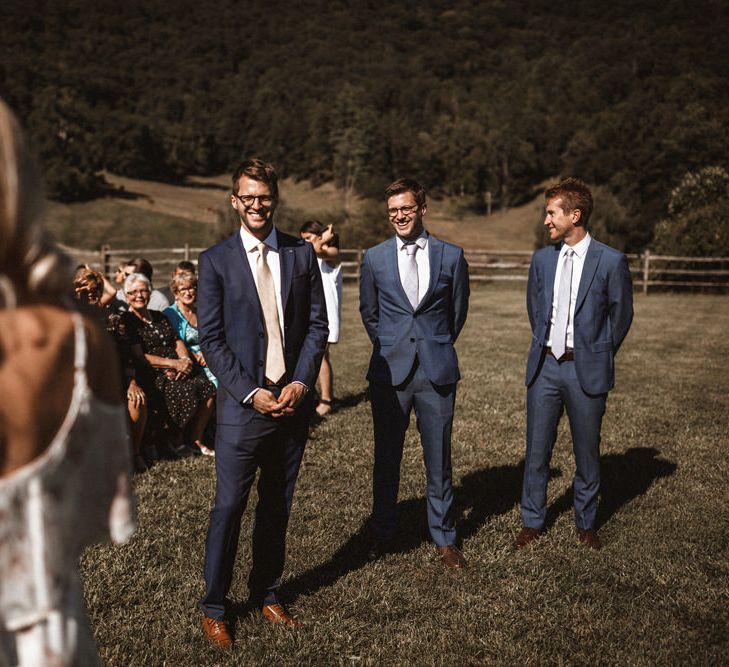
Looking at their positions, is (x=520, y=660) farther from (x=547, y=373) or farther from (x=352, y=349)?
(x=352, y=349)

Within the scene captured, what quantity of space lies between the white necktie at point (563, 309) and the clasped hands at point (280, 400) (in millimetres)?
2133

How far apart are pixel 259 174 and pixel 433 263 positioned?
58.2 inches

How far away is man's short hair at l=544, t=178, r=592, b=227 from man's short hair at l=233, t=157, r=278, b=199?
210 centimetres

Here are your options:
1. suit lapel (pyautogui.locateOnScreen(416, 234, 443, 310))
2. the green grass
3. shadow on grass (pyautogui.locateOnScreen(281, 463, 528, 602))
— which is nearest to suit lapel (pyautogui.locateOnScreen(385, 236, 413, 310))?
suit lapel (pyautogui.locateOnScreen(416, 234, 443, 310))

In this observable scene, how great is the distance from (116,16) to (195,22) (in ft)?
53.1

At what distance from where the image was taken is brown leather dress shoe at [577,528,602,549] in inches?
189

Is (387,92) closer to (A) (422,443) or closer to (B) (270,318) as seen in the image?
(A) (422,443)

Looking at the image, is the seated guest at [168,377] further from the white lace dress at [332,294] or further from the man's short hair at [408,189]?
the man's short hair at [408,189]

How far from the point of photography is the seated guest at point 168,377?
265 inches

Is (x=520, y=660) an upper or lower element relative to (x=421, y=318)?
lower

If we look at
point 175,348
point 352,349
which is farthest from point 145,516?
point 352,349

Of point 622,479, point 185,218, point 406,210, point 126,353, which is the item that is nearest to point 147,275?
point 126,353

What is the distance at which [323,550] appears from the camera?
15.5ft

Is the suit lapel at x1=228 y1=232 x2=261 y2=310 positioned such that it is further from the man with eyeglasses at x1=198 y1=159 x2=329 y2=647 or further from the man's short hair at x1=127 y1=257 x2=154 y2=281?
the man's short hair at x1=127 y1=257 x2=154 y2=281
